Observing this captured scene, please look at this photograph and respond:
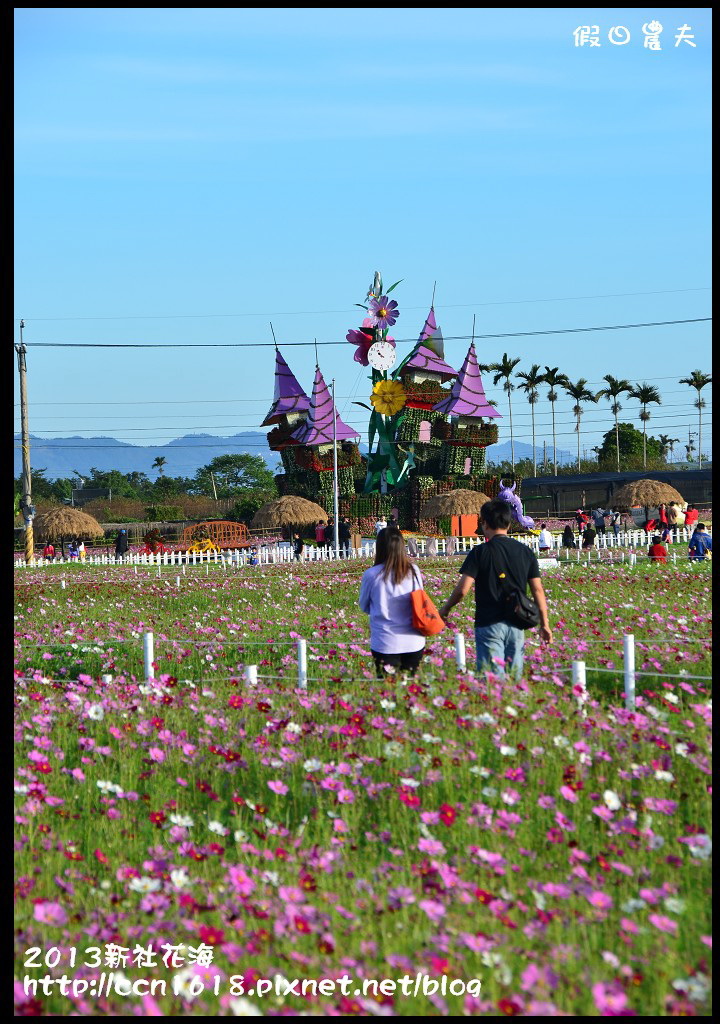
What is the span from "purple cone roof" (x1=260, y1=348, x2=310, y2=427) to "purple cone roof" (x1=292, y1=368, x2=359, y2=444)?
1679 mm

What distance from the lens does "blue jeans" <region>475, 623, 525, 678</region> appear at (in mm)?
8727

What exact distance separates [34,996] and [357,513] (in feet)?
184

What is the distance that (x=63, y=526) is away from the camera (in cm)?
5091

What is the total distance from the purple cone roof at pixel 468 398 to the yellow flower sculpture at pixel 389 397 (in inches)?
96.3

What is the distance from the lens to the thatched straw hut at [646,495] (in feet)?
197

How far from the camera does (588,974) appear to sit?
4000 mm

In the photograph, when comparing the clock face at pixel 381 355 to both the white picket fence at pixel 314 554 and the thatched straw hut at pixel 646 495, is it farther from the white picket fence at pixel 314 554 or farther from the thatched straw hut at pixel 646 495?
the white picket fence at pixel 314 554

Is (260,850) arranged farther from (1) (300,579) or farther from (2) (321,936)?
(1) (300,579)

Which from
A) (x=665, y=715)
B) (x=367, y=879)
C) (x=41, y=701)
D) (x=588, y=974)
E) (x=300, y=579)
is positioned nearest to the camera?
(x=588, y=974)

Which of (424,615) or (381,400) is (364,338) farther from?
(424,615)

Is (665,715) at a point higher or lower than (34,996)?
higher

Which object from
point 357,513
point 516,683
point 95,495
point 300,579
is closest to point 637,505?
point 357,513

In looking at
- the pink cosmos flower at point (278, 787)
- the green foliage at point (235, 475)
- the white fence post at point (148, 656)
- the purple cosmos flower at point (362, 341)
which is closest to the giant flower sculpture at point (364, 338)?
the purple cosmos flower at point (362, 341)

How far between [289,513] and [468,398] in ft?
42.7
